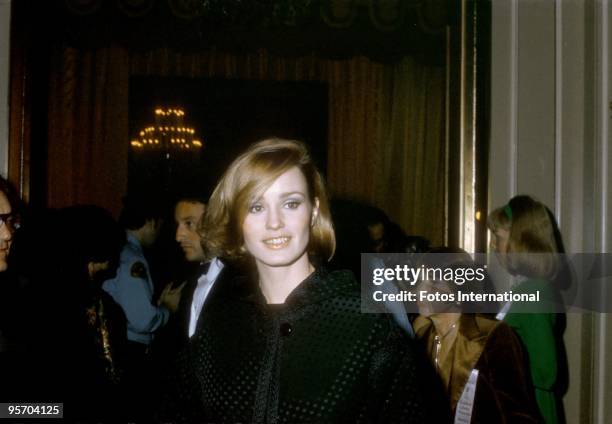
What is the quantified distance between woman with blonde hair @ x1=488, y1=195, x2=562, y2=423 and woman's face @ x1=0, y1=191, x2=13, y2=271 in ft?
5.19

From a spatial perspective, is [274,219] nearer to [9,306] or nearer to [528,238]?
[9,306]

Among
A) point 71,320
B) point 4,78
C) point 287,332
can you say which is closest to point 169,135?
point 4,78

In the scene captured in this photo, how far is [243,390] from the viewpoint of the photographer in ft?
4.00

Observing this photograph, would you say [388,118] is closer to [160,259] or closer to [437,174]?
[437,174]

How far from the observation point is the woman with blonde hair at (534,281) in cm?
200

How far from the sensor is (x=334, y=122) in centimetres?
453

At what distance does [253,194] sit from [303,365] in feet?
1.20

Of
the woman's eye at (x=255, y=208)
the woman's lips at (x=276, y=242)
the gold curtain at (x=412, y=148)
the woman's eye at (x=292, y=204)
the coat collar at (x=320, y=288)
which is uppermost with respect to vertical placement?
the gold curtain at (x=412, y=148)

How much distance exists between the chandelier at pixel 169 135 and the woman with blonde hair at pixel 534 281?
2619mm

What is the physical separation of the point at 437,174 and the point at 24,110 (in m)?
2.86

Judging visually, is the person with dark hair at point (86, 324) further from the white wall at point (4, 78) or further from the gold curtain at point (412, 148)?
the gold curtain at point (412, 148)

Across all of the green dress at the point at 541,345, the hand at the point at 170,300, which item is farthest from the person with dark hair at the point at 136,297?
the green dress at the point at 541,345

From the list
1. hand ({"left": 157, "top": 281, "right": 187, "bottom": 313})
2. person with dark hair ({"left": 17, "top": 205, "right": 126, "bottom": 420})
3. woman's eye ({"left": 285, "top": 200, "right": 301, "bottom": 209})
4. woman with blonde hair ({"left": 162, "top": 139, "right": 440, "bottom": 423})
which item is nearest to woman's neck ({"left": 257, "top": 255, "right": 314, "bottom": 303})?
woman with blonde hair ({"left": 162, "top": 139, "right": 440, "bottom": 423})

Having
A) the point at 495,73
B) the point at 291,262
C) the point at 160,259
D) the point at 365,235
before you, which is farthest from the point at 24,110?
the point at 495,73
